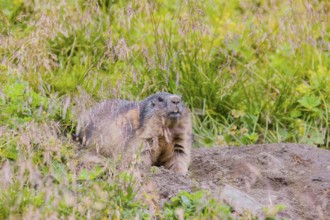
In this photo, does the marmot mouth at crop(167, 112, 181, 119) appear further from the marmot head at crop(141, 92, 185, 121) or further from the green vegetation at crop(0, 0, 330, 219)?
the green vegetation at crop(0, 0, 330, 219)

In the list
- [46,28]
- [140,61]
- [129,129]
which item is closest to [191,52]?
[140,61]

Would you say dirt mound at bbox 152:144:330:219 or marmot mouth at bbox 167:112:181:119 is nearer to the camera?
dirt mound at bbox 152:144:330:219

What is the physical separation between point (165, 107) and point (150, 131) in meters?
0.24

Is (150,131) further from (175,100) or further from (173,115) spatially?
(175,100)

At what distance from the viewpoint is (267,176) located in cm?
533

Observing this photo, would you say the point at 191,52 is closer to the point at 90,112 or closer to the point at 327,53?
the point at 327,53

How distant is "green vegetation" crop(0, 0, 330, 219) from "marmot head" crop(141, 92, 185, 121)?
21cm

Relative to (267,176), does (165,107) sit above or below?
above

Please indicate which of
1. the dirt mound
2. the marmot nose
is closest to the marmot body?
the marmot nose

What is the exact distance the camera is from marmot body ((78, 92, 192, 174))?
5602 mm

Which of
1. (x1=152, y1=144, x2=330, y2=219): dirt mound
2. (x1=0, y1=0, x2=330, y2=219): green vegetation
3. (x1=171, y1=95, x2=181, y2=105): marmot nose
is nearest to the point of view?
(x1=0, y1=0, x2=330, y2=219): green vegetation

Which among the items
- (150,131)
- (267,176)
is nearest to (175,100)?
(150,131)

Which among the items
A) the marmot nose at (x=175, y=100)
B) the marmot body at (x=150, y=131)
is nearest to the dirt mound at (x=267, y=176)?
the marmot body at (x=150, y=131)

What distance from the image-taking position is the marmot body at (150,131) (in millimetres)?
5602
